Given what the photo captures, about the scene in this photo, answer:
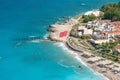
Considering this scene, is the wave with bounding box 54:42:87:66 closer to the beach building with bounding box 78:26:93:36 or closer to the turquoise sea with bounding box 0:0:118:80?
the turquoise sea with bounding box 0:0:118:80

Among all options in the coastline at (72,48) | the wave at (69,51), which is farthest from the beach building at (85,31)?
the wave at (69,51)

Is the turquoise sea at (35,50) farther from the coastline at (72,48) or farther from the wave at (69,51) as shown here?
the coastline at (72,48)

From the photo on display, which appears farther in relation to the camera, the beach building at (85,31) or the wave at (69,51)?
the beach building at (85,31)

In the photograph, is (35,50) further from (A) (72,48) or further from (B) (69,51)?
(A) (72,48)

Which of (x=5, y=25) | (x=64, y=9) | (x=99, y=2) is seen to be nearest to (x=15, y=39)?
(x=5, y=25)

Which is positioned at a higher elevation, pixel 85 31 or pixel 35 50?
pixel 85 31

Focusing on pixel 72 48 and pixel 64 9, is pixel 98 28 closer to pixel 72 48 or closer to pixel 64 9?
pixel 72 48

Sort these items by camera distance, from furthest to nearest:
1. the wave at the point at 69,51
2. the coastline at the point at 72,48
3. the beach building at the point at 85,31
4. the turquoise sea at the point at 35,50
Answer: the beach building at the point at 85,31 < the wave at the point at 69,51 < the turquoise sea at the point at 35,50 < the coastline at the point at 72,48

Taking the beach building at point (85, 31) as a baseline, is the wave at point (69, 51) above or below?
below

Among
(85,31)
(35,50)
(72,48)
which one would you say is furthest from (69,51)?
(85,31)
